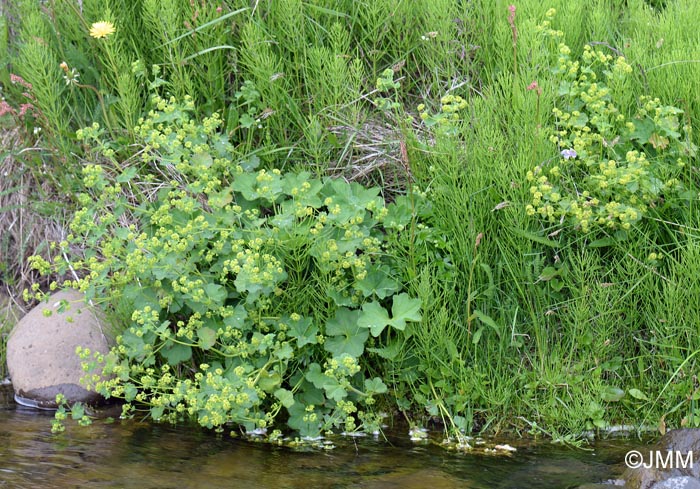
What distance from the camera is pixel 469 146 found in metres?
3.91

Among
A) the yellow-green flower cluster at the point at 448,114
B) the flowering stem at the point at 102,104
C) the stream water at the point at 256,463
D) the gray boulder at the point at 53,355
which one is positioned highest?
the flowering stem at the point at 102,104

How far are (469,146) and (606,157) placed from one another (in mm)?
664

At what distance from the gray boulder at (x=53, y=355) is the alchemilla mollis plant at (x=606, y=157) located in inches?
90.8

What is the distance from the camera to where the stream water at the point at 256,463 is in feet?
10.5

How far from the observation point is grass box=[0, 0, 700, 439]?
3682 mm

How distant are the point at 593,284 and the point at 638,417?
629mm

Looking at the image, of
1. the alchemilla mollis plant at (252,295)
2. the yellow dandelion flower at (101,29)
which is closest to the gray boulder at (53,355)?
the alchemilla mollis plant at (252,295)

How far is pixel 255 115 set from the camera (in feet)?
14.5

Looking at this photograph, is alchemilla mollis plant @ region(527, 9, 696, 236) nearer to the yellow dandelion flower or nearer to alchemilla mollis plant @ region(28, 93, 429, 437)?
alchemilla mollis plant @ region(28, 93, 429, 437)

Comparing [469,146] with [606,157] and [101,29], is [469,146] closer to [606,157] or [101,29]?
[606,157]

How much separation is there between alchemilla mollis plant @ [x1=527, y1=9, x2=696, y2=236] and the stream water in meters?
1.05

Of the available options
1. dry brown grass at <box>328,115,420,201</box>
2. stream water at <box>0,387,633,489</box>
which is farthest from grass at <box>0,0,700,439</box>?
stream water at <box>0,387,633,489</box>

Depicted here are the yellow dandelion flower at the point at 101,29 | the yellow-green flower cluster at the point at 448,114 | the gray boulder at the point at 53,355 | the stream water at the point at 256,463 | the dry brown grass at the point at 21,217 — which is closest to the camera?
the stream water at the point at 256,463

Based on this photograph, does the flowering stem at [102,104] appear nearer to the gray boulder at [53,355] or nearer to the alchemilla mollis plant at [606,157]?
the gray boulder at [53,355]
